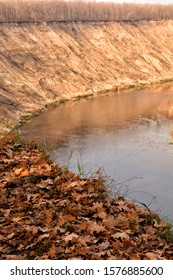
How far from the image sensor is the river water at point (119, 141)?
516 inches

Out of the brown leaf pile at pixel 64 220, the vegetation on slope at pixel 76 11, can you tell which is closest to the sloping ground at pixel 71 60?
the vegetation on slope at pixel 76 11

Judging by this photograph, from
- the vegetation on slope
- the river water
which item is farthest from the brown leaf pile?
the vegetation on slope

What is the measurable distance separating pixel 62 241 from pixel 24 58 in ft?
107

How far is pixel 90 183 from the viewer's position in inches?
357

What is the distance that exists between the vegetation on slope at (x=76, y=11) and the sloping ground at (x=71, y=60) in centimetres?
120

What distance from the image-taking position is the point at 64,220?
22.6ft

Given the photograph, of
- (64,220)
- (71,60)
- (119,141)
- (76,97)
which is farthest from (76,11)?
(64,220)

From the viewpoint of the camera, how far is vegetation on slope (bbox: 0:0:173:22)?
42.6 meters

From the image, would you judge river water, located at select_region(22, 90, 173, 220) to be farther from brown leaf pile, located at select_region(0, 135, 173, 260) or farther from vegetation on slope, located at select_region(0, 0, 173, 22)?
vegetation on slope, located at select_region(0, 0, 173, 22)

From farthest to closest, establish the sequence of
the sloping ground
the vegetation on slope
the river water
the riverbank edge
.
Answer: the vegetation on slope → the sloping ground → the riverbank edge → the river water

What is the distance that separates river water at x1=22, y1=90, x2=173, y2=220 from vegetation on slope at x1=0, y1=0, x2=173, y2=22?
14488 mm

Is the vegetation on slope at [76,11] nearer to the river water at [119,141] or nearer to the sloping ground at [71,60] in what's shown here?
the sloping ground at [71,60]

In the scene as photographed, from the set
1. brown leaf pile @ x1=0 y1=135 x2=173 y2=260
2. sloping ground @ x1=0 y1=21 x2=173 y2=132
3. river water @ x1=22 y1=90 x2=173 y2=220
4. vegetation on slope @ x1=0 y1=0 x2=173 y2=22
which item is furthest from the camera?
vegetation on slope @ x1=0 y1=0 x2=173 y2=22

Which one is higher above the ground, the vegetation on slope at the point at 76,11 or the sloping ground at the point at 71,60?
the vegetation on slope at the point at 76,11
